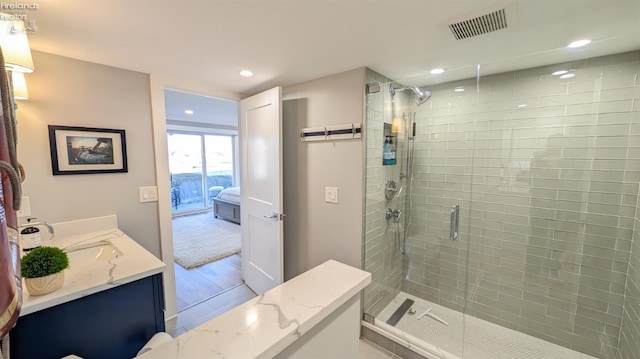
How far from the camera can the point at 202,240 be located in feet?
14.3

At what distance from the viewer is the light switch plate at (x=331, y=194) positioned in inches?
84.2

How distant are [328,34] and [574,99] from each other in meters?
1.87

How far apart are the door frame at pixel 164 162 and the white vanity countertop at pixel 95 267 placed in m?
0.35

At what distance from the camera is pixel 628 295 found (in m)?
1.66

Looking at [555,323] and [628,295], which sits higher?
[628,295]

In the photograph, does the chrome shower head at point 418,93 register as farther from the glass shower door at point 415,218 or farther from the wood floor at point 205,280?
the wood floor at point 205,280

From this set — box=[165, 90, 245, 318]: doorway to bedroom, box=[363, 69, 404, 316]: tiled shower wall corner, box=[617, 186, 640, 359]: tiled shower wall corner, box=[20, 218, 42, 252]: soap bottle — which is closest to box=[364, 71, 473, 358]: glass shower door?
box=[363, 69, 404, 316]: tiled shower wall corner

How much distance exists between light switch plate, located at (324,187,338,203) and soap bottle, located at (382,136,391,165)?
1.72ft

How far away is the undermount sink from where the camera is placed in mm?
1548

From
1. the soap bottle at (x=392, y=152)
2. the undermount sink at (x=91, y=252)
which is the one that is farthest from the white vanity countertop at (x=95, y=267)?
the soap bottle at (x=392, y=152)

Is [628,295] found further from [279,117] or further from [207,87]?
[207,87]

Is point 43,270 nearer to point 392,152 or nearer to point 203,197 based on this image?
point 392,152

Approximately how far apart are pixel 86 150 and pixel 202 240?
9.44 ft

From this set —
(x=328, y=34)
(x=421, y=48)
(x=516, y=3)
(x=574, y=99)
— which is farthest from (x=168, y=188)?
(x=574, y=99)
